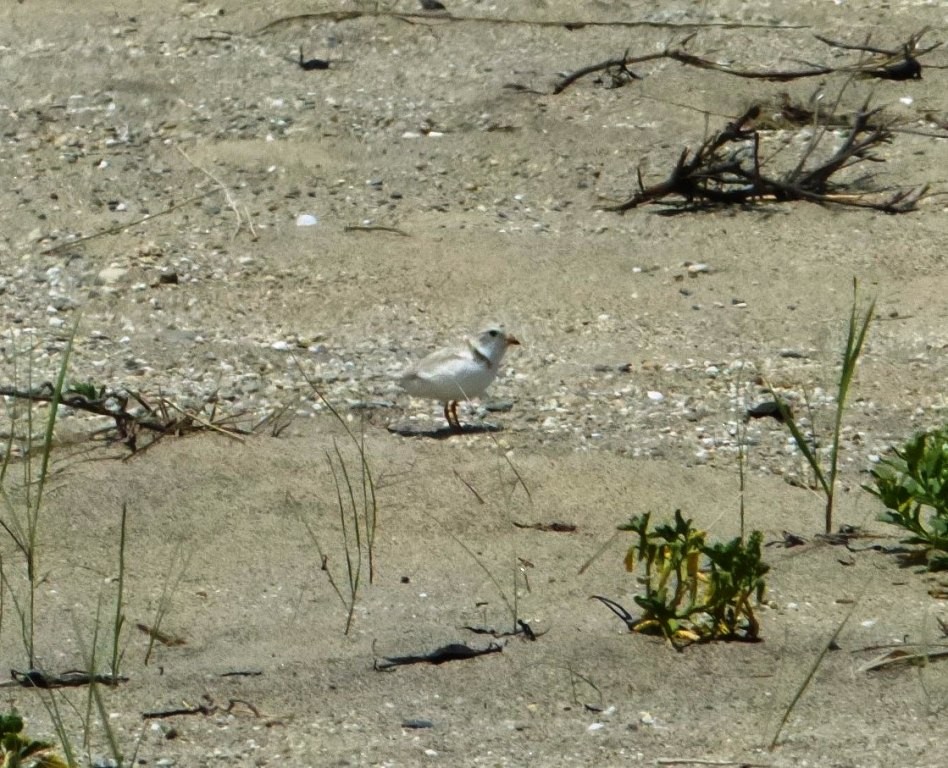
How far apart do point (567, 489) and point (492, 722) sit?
1.26 m

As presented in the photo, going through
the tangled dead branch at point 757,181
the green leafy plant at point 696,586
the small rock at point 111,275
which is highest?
the green leafy plant at point 696,586

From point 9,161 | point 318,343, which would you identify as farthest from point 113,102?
point 318,343

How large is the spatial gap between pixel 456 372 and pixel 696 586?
1650 millimetres

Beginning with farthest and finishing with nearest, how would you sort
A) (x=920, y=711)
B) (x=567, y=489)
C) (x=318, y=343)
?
(x=318, y=343) → (x=567, y=489) → (x=920, y=711)

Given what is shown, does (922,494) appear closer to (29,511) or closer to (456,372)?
(456,372)

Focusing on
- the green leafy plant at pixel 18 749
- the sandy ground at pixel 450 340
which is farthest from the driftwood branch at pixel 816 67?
the green leafy plant at pixel 18 749

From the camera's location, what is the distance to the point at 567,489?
13.7 ft

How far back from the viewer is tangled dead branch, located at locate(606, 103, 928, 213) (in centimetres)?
639

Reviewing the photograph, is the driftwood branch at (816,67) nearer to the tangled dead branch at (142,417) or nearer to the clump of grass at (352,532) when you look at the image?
the tangled dead branch at (142,417)

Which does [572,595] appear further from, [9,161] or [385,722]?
[9,161]

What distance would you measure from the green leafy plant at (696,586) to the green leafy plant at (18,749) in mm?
1178

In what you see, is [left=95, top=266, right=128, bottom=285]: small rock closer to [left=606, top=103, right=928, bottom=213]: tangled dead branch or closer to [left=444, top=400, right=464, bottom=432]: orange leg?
[left=444, top=400, right=464, bottom=432]: orange leg

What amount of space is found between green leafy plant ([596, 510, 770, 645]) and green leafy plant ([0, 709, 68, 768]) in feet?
3.86

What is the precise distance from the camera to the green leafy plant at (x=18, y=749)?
263 cm
